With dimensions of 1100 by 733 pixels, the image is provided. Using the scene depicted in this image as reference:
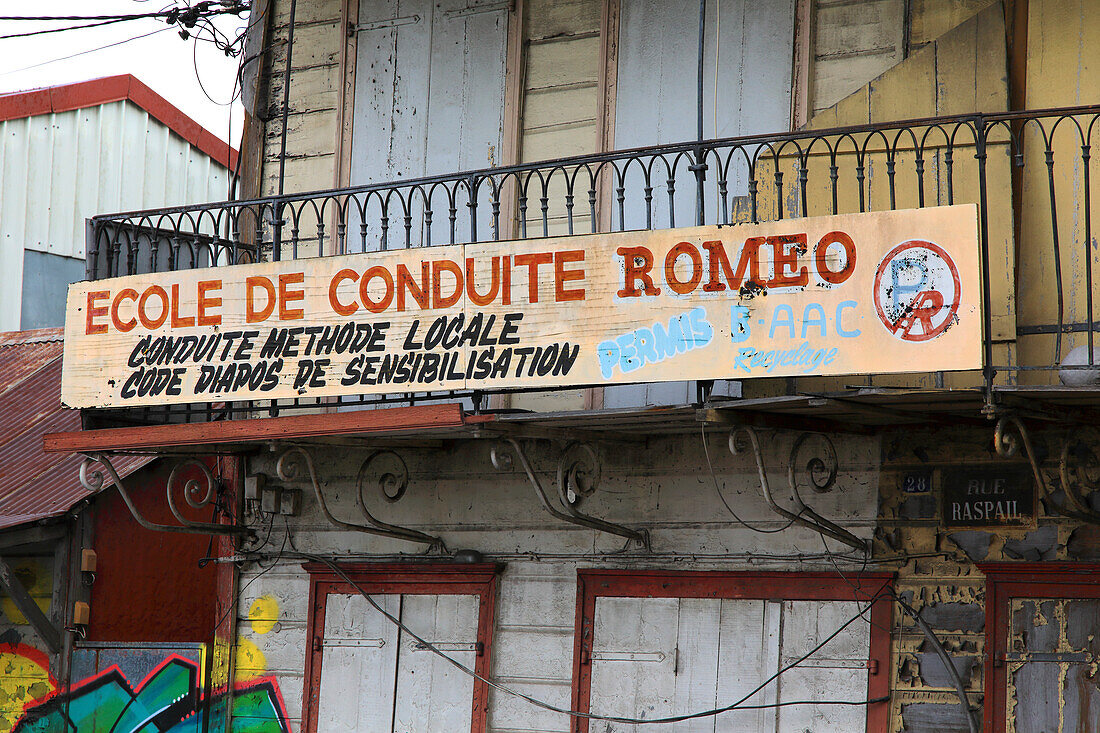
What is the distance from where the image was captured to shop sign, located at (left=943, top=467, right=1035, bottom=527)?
6.62m

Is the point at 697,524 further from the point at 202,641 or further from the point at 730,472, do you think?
the point at 202,641

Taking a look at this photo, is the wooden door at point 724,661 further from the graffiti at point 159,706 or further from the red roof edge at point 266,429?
the graffiti at point 159,706

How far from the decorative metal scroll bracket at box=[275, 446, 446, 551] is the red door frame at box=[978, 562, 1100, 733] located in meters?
3.54

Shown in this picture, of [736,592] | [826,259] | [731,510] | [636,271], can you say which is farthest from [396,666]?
[826,259]

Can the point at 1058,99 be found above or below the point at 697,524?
above

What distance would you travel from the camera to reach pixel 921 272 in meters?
5.88

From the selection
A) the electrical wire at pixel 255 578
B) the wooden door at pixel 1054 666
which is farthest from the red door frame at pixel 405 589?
the wooden door at pixel 1054 666

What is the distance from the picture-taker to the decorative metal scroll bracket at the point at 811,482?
6627 millimetres

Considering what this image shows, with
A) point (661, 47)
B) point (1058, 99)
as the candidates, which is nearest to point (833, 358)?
point (1058, 99)

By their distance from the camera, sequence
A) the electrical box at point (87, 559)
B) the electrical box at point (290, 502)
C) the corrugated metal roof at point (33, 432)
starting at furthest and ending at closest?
the corrugated metal roof at point (33, 432) < the electrical box at point (87, 559) < the electrical box at point (290, 502)

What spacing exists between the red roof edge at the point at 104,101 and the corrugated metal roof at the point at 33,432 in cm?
327

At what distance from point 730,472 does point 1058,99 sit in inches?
109

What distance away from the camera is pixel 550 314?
6.77 meters

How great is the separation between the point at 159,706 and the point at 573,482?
12.5 ft
